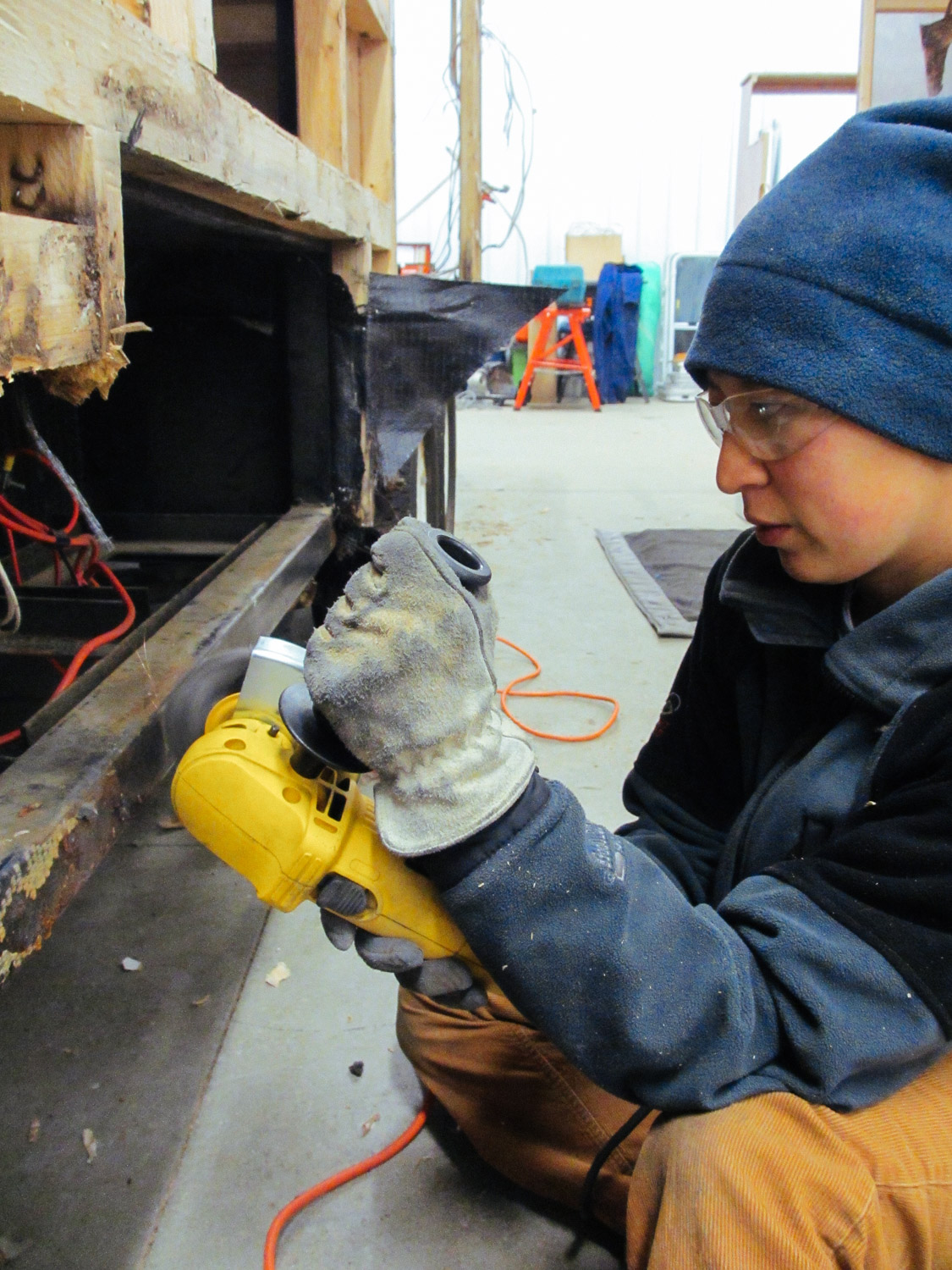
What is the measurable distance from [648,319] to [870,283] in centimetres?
971

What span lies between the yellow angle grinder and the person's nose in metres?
0.26

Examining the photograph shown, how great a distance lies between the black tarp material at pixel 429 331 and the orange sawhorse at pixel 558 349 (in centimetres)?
720

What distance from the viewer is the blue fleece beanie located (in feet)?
2.54

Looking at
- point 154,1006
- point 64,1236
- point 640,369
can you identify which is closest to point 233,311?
point 154,1006

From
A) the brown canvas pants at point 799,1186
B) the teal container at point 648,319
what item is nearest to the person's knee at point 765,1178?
the brown canvas pants at point 799,1186

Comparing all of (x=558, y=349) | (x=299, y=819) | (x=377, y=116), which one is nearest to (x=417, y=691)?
(x=299, y=819)

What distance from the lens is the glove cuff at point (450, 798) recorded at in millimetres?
772

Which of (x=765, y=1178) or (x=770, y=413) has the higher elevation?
(x=770, y=413)

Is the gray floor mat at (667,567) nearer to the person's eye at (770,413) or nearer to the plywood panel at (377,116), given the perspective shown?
the plywood panel at (377,116)

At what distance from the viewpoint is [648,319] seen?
9914 mm

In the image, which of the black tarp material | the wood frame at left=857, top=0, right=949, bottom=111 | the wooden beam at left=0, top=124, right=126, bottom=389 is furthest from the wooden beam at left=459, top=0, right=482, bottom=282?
the wooden beam at left=0, top=124, right=126, bottom=389

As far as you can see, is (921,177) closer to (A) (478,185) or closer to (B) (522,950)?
(B) (522,950)

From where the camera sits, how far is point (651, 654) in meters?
3.04

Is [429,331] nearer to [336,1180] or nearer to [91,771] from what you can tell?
[91,771]
